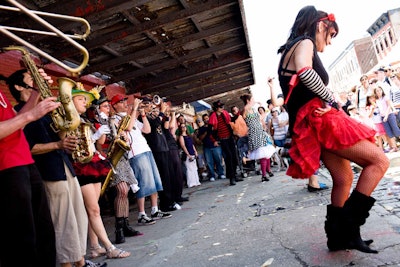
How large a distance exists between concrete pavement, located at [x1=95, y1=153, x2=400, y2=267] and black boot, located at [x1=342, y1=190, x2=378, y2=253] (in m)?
0.10

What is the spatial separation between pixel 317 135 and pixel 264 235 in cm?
153

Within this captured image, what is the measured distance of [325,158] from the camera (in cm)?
307

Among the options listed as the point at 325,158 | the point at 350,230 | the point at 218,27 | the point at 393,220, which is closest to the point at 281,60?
the point at 325,158

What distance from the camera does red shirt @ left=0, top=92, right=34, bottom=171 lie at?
2.49 meters

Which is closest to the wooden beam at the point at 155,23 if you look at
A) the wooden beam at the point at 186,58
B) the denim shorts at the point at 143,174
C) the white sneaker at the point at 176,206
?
the wooden beam at the point at 186,58

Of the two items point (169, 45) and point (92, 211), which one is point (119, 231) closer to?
point (92, 211)

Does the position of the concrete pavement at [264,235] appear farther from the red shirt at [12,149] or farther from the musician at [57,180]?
the red shirt at [12,149]

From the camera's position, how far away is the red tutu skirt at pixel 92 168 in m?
4.07

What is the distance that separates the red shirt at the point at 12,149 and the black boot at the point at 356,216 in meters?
2.39

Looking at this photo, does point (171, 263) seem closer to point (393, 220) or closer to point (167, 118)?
point (393, 220)

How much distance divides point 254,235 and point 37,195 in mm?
2324

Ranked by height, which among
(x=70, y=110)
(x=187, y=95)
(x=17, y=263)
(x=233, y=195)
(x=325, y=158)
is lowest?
(x=233, y=195)

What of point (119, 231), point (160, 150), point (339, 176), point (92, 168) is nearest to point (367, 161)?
point (339, 176)

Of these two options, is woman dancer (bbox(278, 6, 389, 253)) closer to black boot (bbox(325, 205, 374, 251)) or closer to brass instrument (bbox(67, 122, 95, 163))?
black boot (bbox(325, 205, 374, 251))
